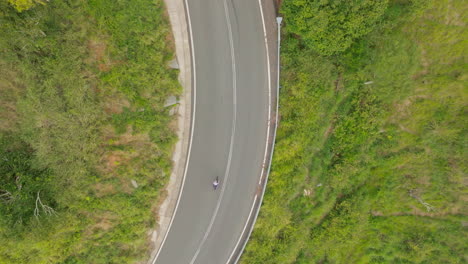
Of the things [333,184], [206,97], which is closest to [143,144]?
[206,97]

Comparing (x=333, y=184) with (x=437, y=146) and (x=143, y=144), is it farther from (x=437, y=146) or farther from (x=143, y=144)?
(x=143, y=144)

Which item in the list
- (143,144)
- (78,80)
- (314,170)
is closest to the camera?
(78,80)

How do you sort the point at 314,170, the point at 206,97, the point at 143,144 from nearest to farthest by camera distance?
1. the point at 143,144
2. the point at 206,97
3. the point at 314,170

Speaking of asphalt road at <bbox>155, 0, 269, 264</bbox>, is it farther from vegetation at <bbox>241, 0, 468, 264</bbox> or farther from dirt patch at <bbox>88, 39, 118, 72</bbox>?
dirt patch at <bbox>88, 39, 118, 72</bbox>

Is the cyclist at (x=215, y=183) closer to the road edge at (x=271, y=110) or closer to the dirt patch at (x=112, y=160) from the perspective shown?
the road edge at (x=271, y=110)

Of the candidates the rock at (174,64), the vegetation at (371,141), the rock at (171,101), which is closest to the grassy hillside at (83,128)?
the rock at (171,101)

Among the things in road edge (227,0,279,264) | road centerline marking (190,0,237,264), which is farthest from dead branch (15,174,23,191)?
road edge (227,0,279,264)
